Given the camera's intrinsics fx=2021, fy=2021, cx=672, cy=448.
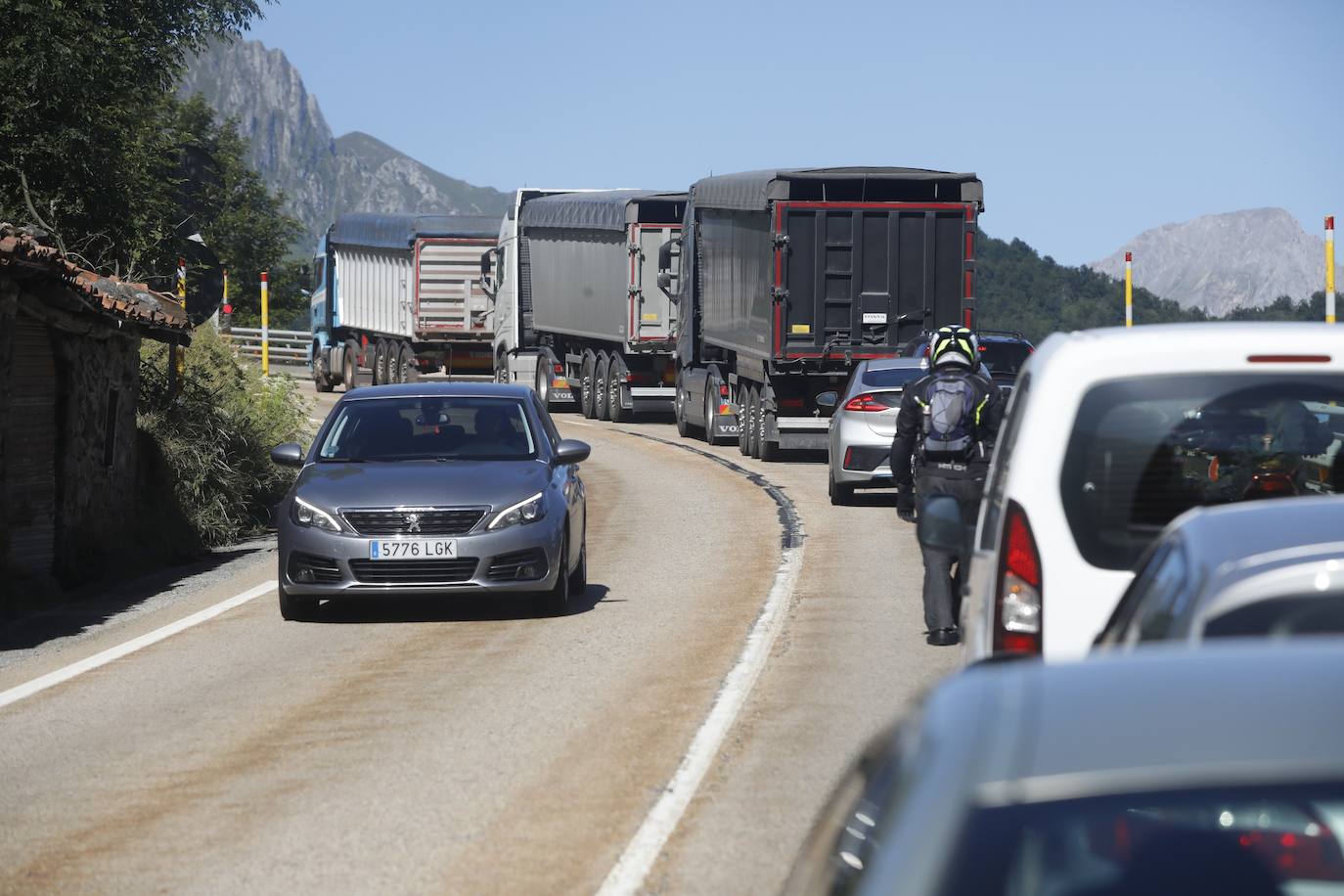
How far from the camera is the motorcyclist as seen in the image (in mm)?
10430

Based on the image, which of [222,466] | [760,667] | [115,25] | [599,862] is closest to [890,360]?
[222,466]

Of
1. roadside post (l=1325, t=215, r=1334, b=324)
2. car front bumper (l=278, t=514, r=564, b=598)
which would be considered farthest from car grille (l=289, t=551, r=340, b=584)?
roadside post (l=1325, t=215, r=1334, b=324)

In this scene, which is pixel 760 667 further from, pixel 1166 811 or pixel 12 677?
pixel 1166 811

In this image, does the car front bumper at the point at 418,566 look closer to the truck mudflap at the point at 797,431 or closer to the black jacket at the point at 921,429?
the black jacket at the point at 921,429

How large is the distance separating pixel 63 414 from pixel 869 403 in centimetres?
790

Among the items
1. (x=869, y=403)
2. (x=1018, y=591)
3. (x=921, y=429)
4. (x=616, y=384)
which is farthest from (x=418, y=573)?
(x=616, y=384)

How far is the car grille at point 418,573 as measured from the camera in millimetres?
11844

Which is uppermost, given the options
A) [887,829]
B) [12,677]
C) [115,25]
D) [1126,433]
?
[115,25]

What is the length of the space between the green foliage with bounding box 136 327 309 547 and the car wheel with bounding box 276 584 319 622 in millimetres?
5297

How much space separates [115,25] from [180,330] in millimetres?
5440

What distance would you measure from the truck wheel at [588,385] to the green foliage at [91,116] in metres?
15.0

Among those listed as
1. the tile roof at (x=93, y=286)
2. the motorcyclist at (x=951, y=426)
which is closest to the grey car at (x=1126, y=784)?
the motorcyclist at (x=951, y=426)

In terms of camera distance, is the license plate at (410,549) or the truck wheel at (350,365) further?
the truck wheel at (350,365)

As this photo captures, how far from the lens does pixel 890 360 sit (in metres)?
20.7
